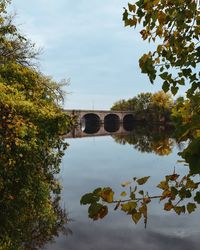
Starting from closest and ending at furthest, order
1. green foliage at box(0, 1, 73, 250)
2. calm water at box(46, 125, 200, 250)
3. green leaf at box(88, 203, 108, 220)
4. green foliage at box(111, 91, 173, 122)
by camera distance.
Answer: green leaf at box(88, 203, 108, 220)
green foliage at box(0, 1, 73, 250)
calm water at box(46, 125, 200, 250)
green foliage at box(111, 91, 173, 122)

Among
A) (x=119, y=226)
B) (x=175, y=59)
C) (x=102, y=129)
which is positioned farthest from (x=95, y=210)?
(x=102, y=129)

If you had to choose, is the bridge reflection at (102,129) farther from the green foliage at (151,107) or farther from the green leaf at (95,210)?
the green leaf at (95,210)

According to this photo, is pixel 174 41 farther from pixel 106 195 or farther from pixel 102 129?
pixel 102 129

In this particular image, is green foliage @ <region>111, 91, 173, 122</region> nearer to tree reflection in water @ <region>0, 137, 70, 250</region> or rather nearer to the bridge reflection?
the bridge reflection

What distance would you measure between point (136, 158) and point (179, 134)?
5610 cm

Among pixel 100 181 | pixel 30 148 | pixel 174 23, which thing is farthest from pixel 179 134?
pixel 100 181

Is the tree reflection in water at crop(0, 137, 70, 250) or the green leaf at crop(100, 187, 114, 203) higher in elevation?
the green leaf at crop(100, 187, 114, 203)

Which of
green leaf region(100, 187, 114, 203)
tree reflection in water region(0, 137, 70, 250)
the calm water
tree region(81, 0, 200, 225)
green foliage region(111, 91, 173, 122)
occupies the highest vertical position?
green foliage region(111, 91, 173, 122)

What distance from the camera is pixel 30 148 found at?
42.0ft

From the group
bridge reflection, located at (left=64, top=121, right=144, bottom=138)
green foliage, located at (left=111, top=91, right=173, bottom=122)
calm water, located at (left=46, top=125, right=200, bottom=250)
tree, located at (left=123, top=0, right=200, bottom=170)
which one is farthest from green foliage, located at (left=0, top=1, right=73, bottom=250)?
green foliage, located at (left=111, top=91, right=173, bottom=122)

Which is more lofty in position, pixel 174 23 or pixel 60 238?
pixel 174 23

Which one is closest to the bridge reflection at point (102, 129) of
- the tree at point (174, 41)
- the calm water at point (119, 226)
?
the calm water at point (119, 226)

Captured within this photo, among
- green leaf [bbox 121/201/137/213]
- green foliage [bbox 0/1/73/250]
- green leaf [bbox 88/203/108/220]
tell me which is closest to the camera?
green leaf [bbox 88/203/108/220]

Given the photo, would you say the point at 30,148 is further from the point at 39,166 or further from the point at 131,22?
the point at 131,22
